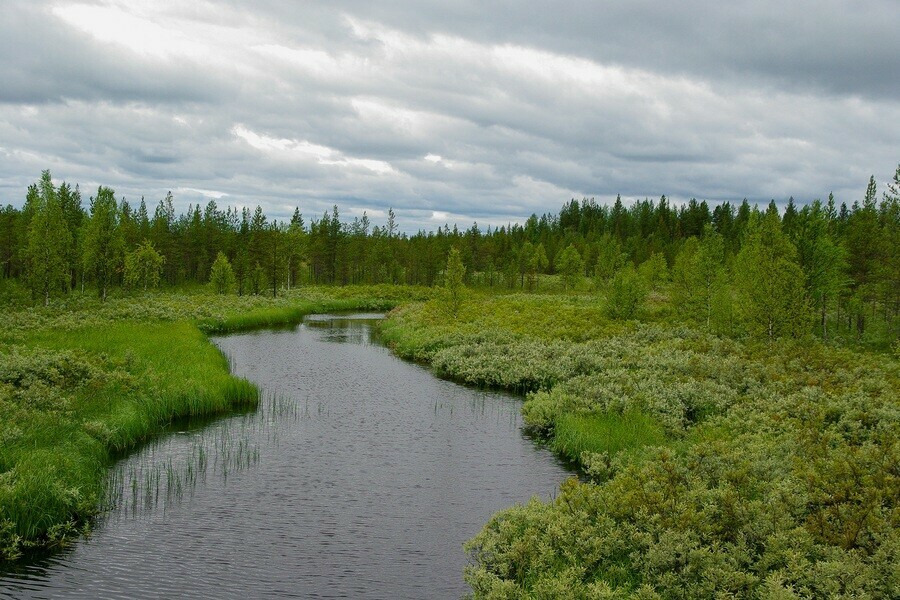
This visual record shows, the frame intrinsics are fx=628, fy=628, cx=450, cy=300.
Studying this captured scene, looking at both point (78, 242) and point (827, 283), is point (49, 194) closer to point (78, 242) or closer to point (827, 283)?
point (78, 242)

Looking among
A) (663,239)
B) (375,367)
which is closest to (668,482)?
(375,367)

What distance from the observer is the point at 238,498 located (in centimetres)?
1609

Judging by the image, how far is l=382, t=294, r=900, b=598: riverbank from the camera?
10.2 metres

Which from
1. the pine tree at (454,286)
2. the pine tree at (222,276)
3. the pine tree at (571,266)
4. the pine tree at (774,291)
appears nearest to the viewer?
the pine tree at (774,291)

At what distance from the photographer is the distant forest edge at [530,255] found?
4266 centimetres

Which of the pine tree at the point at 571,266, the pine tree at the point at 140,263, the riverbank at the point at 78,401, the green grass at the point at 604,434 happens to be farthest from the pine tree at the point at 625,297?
the pine tree at the point at 140,263

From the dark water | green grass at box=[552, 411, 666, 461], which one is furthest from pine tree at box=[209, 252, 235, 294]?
green grass at box=[552, 411, 666, 461]

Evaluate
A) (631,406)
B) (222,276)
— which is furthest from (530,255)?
(631,406)

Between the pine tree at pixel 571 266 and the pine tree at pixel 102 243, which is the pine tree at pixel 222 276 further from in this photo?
the pine tree at pixel 571 266

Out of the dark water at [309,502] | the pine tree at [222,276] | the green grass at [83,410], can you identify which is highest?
the pine tree at [222,276]

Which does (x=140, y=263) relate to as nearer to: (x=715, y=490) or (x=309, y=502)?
(x=309, y=502)

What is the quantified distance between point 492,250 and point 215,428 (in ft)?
336

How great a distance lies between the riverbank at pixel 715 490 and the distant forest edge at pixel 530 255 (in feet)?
51.7

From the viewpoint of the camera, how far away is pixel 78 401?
20.1 metres
